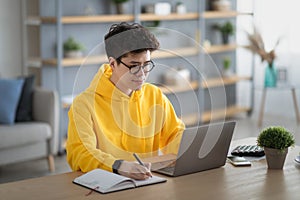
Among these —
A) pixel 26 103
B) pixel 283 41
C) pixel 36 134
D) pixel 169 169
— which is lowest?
pixel 36 134

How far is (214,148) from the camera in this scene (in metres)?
2.43

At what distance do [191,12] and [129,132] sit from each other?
4.71m

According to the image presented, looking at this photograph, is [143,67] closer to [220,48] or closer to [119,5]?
[119,5]

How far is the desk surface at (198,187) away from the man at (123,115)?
0.38ft

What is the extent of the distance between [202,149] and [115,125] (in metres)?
0.37

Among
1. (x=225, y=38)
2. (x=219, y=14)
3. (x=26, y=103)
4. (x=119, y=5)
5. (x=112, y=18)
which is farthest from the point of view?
(x=225, y=38)

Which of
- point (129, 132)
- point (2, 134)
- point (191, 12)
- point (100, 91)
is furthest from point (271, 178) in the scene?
point (191, 12)

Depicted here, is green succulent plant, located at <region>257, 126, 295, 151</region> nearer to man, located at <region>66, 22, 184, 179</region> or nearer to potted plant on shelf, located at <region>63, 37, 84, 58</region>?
man, located at <region>66, 22, 184, 179</region>

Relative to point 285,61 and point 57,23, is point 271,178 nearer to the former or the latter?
point 57,23

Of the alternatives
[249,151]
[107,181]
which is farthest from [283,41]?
[107,181]

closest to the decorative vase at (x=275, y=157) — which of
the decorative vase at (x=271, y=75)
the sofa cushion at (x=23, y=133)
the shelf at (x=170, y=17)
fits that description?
the sofa cushion at (x=23, y=133)

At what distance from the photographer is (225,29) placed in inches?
282

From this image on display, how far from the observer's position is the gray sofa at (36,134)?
470cm

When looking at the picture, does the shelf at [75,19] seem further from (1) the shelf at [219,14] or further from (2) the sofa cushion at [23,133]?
(1) the shelf at [219,14]
